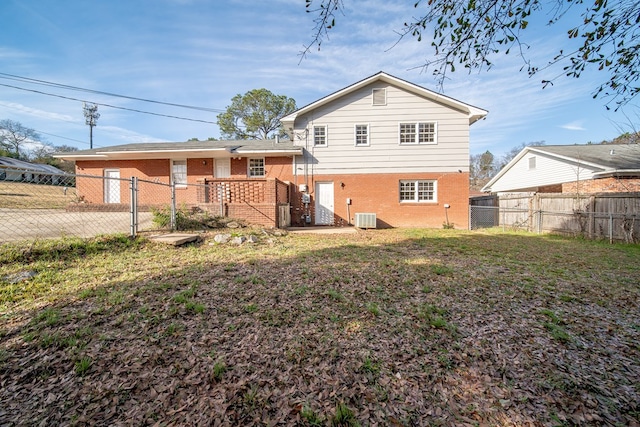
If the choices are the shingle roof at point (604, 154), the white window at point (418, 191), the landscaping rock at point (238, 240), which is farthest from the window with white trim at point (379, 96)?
the shingle roof at point (604, 154)

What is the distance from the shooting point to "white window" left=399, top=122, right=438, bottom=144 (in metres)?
13.2

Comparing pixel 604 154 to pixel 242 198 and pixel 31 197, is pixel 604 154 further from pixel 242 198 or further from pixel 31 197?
pixel 31 197

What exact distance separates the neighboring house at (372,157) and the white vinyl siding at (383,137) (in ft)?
0.16

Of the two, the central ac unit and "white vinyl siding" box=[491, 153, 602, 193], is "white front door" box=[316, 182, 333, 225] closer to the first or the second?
the central ac unit

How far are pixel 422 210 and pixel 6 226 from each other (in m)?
14.1

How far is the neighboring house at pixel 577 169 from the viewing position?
1372cm

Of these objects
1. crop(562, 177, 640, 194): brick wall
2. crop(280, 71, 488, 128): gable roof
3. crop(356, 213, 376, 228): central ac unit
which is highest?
crop(280, 71, 488, 128): gable roof

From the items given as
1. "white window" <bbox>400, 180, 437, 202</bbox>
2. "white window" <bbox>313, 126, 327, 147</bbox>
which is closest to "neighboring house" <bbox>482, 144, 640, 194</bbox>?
"white window" <bbox>400, 180, 437, 202</bbox>

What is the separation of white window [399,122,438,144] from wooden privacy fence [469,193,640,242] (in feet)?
15.5

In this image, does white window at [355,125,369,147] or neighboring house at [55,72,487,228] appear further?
white window at [355,125,369,147]

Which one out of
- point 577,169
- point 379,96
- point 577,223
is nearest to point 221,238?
point 379,96

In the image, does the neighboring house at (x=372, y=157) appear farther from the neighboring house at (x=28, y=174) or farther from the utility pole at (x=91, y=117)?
the utility pole at (x=91, y=117)

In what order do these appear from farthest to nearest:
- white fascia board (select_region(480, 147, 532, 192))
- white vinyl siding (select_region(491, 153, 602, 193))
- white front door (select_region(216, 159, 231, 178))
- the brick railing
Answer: white fascia board (select_region(480, 147, 532, 192)) → white vinyl siding (select_region(491, 153, 602, 193)) → white front door (select_region(216, 159, 231, 178)) → the brick railing

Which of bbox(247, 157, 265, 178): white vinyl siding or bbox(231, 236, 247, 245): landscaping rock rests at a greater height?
bbox(247, 157, 265, 178): white vinyl siding
